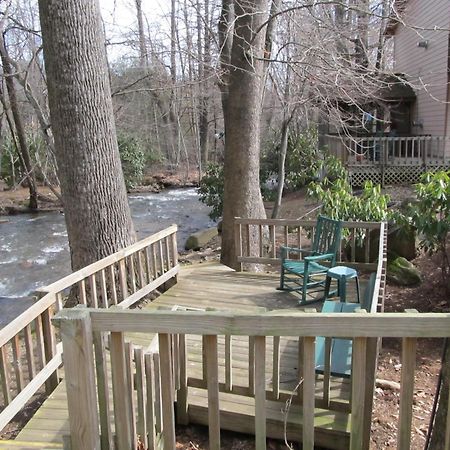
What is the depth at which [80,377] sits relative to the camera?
1872mm

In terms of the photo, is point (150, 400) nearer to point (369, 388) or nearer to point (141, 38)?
point (369, 388)

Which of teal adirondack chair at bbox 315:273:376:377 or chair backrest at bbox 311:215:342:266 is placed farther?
chair backrest at bbox 311:215:342:266

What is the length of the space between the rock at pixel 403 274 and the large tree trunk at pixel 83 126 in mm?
3716

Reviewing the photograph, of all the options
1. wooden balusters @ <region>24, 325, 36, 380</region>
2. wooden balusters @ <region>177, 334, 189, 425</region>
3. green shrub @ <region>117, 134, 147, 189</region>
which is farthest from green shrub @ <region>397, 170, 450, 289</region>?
green shrub @ <region>117, 134, 147, 189</region>

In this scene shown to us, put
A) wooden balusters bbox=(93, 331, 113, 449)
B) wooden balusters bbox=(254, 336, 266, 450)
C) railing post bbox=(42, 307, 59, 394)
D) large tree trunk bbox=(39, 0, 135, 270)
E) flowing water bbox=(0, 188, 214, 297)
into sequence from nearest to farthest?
1. wooden balusters bbox=(254, 336, 266, 450)
2. wooden balusters bbox=(93, 331, 113, 449)
3. railing post bbox=(42, 307, 59, 394)
4. large tree trunk bbox=(39, 0, 135, 270)
5. flowing water bbox=(0, 188, 214, 297)

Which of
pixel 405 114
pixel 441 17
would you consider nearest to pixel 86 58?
pixel 441 17

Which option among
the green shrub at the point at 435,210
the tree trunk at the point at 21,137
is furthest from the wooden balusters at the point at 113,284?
the tree trunk at the point at 21,137

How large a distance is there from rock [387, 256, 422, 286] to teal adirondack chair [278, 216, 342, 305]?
3.33 feet

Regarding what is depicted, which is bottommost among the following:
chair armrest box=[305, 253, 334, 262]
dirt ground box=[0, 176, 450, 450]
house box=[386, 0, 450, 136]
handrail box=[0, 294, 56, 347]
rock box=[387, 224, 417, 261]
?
dirt ground box=[0, 176, 450, 450]

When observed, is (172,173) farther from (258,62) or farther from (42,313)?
(42,313)

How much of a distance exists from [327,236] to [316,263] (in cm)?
37

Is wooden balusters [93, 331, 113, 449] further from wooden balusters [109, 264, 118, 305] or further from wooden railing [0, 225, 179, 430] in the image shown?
wooden balusters [109, 264, 118, 305]

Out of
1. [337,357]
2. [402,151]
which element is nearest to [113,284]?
[337,357]

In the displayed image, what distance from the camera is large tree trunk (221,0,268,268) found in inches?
307
